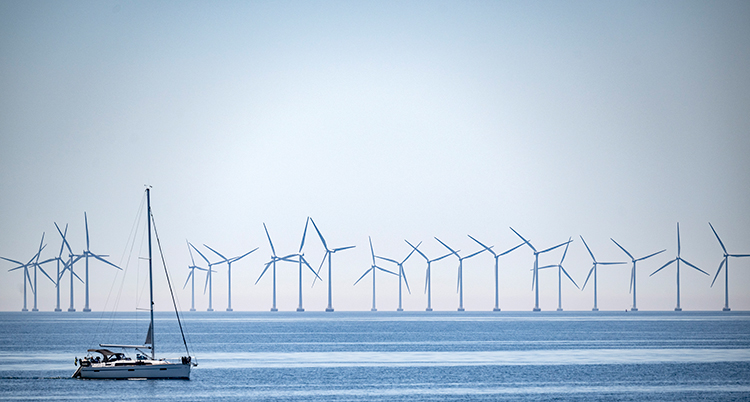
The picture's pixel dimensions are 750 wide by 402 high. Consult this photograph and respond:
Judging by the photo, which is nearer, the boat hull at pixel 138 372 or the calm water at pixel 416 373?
the calm water at pixel 416 373

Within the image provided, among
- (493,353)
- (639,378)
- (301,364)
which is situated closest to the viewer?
(639,378)

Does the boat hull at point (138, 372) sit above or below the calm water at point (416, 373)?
above

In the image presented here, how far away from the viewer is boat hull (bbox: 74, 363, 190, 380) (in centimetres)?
8975

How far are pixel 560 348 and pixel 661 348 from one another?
14.0m

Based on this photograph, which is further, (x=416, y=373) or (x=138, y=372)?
(x=416, y=373)

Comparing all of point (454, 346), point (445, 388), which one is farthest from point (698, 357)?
point (445, 388)

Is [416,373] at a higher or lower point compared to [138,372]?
lower

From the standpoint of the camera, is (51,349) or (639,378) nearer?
(639,378)

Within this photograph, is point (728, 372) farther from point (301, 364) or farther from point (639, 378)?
point (301, 364)

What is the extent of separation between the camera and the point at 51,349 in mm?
140875

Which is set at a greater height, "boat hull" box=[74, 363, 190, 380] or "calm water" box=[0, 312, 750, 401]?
"boat hull" box=[74, 363, 190, 380]

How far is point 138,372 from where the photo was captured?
90250 millimetres

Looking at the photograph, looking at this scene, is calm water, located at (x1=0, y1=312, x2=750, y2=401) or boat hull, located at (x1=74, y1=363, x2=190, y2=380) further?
boat hull, located at (x1=74, y1=363, x2=190, y2=380)

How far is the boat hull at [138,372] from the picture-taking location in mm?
89750
